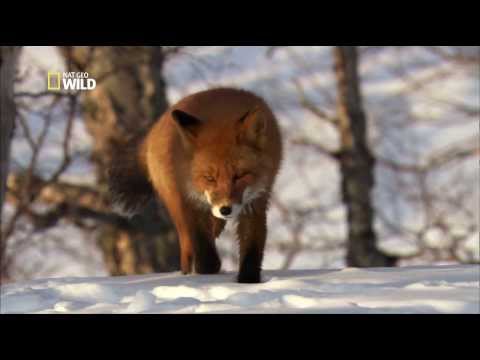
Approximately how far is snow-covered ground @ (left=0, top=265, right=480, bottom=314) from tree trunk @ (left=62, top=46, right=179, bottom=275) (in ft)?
18.8

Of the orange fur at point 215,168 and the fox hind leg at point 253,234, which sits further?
the fox hind leg at point 253,234

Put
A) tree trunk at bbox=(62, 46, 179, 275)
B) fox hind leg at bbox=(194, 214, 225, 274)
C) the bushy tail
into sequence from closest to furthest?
fox hind leg at bbox=(194, 214, 225, 274) < the bushy tail < tree trunk at bbox=(62, 46, 179, 275)

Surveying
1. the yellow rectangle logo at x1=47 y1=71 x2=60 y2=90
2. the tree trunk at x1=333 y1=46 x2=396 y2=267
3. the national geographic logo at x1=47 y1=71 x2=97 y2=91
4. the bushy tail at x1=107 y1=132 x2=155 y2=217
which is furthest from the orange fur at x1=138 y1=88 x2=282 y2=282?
the tree trunk at x1=333 y1=46 x2=396 y2=267

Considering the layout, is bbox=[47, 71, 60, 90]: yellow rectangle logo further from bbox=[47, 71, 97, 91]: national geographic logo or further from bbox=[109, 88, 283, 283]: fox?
bbox=[109, 88, 283, 283]: fox

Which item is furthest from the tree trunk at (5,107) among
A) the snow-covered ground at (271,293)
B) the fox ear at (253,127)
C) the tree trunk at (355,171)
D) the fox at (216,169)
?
the tree trunk at (355,171)

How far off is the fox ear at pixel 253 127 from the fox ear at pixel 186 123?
0.38 meters

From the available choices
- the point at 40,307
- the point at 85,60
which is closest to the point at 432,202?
the point at 85,60

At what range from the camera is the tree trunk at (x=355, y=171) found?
489 inches

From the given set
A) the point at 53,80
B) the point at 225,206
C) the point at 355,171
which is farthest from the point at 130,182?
the point at 355,171

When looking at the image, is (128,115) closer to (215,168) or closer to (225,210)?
(215,168)

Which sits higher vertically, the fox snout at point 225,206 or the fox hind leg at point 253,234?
the fox snout at point 225,206

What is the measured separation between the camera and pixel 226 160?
577cm

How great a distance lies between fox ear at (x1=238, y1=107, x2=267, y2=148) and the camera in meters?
5.86

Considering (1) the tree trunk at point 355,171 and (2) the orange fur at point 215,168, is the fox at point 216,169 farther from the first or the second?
(1) the tree trunk at point 355,171
